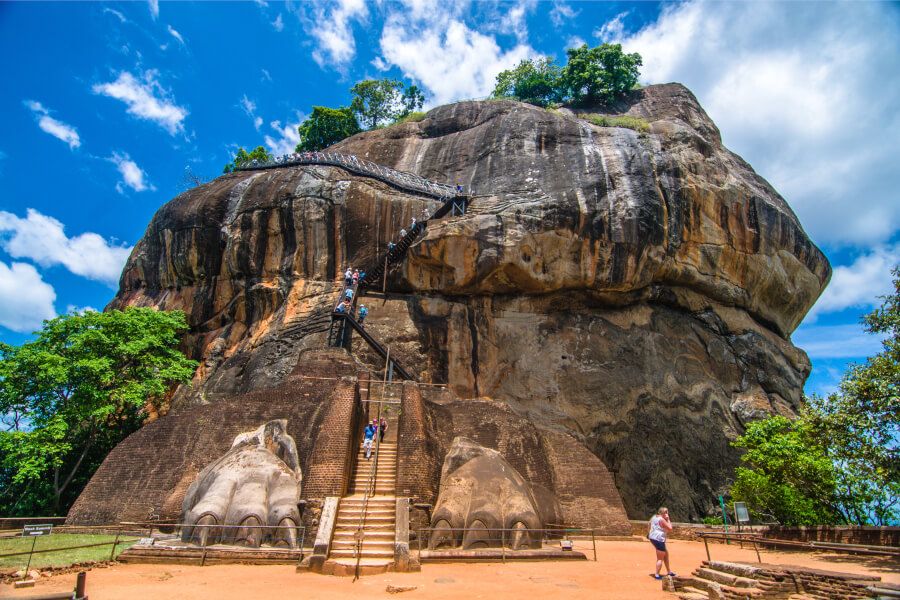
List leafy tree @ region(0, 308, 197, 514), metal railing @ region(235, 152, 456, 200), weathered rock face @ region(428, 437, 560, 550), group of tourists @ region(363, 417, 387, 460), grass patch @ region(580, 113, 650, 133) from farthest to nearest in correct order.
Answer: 1. grass patch @ region(580, 113, 650, 133)
2. metal railing @ region(235, 152, 456, 200)
3. leafy tree @ region(0, 308, 197, 514)
4. group of tourists @ region(363, 417, 387, 460)
5. weathered rock face @ region(428, 437, 560, 550)

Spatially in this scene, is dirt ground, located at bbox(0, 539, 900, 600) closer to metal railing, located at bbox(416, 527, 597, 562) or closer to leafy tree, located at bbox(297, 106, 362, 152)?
metal railing, located at bbox(416, 527, 597, 562)

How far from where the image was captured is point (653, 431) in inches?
922

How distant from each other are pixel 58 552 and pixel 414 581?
673 cm

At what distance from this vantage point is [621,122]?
29.2 metres

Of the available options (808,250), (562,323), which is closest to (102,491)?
(562,323)

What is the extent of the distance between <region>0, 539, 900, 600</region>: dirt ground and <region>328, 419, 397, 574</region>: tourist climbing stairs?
590 mm

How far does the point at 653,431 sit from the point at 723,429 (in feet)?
10.2

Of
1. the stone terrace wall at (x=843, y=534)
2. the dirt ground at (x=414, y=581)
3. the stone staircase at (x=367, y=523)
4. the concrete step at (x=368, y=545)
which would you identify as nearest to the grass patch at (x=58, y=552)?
the dirt ground at (x=414, y=581)

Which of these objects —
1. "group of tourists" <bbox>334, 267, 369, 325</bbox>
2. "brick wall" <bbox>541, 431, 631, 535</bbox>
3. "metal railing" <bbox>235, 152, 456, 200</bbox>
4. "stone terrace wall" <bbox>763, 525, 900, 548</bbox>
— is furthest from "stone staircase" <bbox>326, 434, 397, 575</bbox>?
"metal railing" <bbox>235, 152, 456, 200</bbox>

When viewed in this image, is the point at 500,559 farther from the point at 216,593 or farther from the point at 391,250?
the point at 391,250

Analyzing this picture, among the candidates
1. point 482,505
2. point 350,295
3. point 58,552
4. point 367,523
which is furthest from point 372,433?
point 350,295

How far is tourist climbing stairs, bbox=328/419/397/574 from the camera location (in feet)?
30.4

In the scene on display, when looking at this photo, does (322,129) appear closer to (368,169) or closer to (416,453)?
(368,169)

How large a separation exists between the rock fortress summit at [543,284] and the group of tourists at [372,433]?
21.5 ft
